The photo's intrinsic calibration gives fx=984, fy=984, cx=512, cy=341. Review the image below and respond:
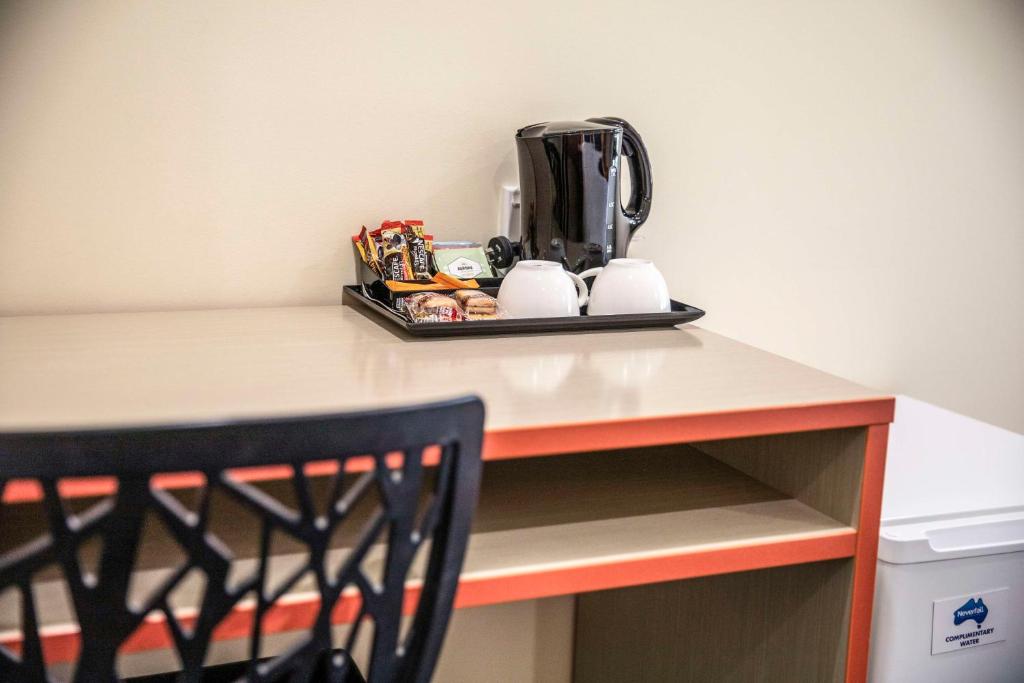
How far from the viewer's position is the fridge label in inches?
49.7

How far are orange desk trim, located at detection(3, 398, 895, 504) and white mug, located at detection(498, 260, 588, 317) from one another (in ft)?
1.17

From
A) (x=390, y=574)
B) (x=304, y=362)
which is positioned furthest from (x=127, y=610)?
(x=304, y=362)

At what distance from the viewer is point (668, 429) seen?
976 millimetres

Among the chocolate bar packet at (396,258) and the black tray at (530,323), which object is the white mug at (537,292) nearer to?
the black tray at (530,323)

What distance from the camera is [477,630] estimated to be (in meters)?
1.68

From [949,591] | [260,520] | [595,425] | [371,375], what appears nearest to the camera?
[260,520]

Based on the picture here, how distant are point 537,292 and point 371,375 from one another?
331 millimetres

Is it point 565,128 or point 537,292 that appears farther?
point 565,128

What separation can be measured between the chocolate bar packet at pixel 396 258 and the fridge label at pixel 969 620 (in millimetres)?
830

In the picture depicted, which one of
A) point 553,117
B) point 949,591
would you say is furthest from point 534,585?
point 553,117

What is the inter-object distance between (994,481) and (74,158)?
143cm

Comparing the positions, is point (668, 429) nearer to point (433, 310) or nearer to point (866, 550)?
point (866, 550)

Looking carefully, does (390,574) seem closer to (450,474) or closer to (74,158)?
(450,474)

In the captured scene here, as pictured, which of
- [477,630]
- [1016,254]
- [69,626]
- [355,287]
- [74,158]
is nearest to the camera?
[69,626]
